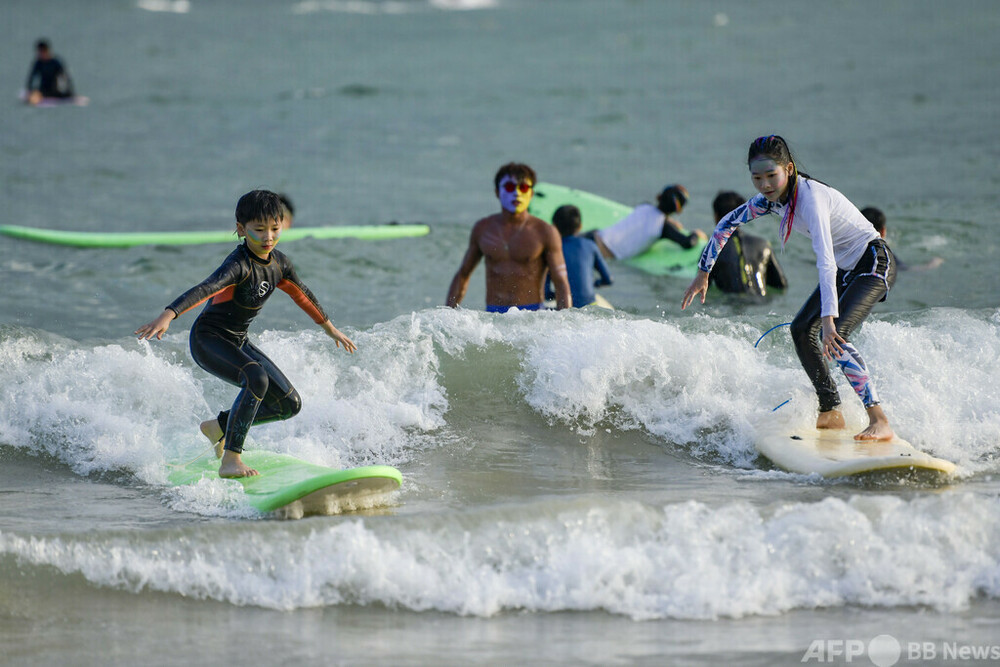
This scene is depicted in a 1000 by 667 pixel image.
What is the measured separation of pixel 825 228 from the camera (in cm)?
562

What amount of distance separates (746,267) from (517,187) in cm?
327

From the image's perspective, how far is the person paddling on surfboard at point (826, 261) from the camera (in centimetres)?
557

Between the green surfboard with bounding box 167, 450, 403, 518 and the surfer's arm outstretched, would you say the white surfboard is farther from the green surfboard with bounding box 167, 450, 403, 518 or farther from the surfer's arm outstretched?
the green surfboard with bounding box 167, 450, 403, 518

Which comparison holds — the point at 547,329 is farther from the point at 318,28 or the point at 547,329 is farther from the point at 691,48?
the point at 318,28

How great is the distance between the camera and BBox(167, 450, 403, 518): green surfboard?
200 inches

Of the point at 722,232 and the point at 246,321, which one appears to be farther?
the point at 722,232

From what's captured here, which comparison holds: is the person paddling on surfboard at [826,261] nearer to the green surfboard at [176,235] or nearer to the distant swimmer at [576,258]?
the distant swimmer at [576,258]

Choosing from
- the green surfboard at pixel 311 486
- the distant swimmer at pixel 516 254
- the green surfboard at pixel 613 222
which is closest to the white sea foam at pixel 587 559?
the green surfboard at pixel 311 486

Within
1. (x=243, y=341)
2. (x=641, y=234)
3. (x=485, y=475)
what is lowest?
(x=485, y=475)

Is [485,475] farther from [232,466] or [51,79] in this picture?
[51,79]

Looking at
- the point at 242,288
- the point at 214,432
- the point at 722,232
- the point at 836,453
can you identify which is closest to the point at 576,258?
the point at 722,232

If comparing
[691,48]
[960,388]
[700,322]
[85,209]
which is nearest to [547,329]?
[700,322]

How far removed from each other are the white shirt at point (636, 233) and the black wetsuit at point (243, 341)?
6.71 metres

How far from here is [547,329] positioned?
766 centimetres
